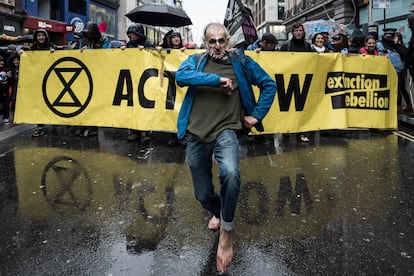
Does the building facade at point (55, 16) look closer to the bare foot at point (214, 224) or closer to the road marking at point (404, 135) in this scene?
the road marking at point (404, 135)

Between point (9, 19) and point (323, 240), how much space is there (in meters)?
24.9

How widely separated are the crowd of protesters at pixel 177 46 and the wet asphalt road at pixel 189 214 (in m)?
1.80

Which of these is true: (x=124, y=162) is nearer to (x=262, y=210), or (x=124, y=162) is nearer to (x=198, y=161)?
(x=262, y=210)

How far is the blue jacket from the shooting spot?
302 centimetres

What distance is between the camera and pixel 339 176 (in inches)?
207

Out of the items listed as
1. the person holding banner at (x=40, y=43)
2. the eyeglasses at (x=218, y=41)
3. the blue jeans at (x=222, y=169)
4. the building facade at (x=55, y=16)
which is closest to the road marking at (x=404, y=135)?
the blue jeans at (x=222, y=169)

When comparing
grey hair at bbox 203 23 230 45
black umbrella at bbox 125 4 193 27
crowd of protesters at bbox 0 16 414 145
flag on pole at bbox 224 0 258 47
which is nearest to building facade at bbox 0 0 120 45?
black umbrella at bbox 125 4 193 27

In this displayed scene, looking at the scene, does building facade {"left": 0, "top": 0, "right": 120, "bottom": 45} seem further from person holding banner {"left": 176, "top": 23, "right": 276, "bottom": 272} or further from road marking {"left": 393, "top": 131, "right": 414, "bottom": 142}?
person holding banner {"left": 176, "top": 23, "right": 276, "bottom": 272}

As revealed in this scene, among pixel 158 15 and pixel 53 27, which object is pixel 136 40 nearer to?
pixel 158 15

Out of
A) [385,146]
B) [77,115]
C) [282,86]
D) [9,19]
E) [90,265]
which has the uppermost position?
[9,19]

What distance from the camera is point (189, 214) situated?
157 inches

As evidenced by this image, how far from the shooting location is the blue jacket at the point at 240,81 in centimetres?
302

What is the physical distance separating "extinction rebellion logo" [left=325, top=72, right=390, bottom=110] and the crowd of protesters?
70cm

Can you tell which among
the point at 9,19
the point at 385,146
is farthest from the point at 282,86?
the point at 9,19
